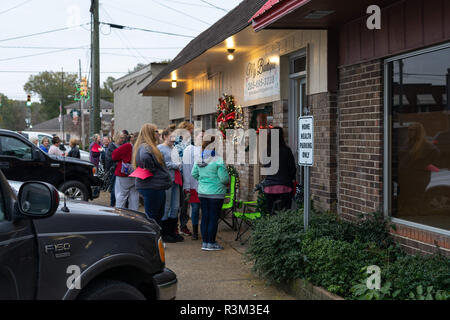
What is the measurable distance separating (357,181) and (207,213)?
8.12 feet

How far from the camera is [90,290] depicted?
11.9 feet

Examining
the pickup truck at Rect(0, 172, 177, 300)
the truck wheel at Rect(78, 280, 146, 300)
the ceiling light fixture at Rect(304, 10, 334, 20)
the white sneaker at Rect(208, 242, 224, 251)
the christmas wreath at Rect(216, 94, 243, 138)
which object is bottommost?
the white sneaker at Rect(208, 242, 224, 251)

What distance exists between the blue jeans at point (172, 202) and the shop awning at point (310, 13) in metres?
3.37

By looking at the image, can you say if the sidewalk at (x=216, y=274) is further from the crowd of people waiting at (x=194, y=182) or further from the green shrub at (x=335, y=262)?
the green shrub at (x=335, y=262)

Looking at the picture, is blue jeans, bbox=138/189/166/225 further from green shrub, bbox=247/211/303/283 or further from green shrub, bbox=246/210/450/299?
green shrub, bbox=247/211/303/283

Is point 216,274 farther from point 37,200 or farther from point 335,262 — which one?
point 37,200

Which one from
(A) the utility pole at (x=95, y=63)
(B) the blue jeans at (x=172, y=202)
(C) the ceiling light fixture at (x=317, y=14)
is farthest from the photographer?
(A) the utility pole at (x=95, y=63)

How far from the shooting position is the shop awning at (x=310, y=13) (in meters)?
6.39

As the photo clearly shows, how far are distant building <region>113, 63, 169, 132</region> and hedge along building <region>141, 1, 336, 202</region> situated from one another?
1105 centimetres

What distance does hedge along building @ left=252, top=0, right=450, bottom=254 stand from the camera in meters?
5.99

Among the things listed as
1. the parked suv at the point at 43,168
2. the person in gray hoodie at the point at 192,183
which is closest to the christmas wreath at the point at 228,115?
the person in gray hoodie at the point at 192,183

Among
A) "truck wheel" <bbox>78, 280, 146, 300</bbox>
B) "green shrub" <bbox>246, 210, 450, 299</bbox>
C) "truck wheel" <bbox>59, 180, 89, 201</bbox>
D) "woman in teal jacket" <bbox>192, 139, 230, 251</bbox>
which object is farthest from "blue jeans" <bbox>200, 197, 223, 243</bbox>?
"truck wheel" <bbox>59, 180, 89, 201</bbox>
